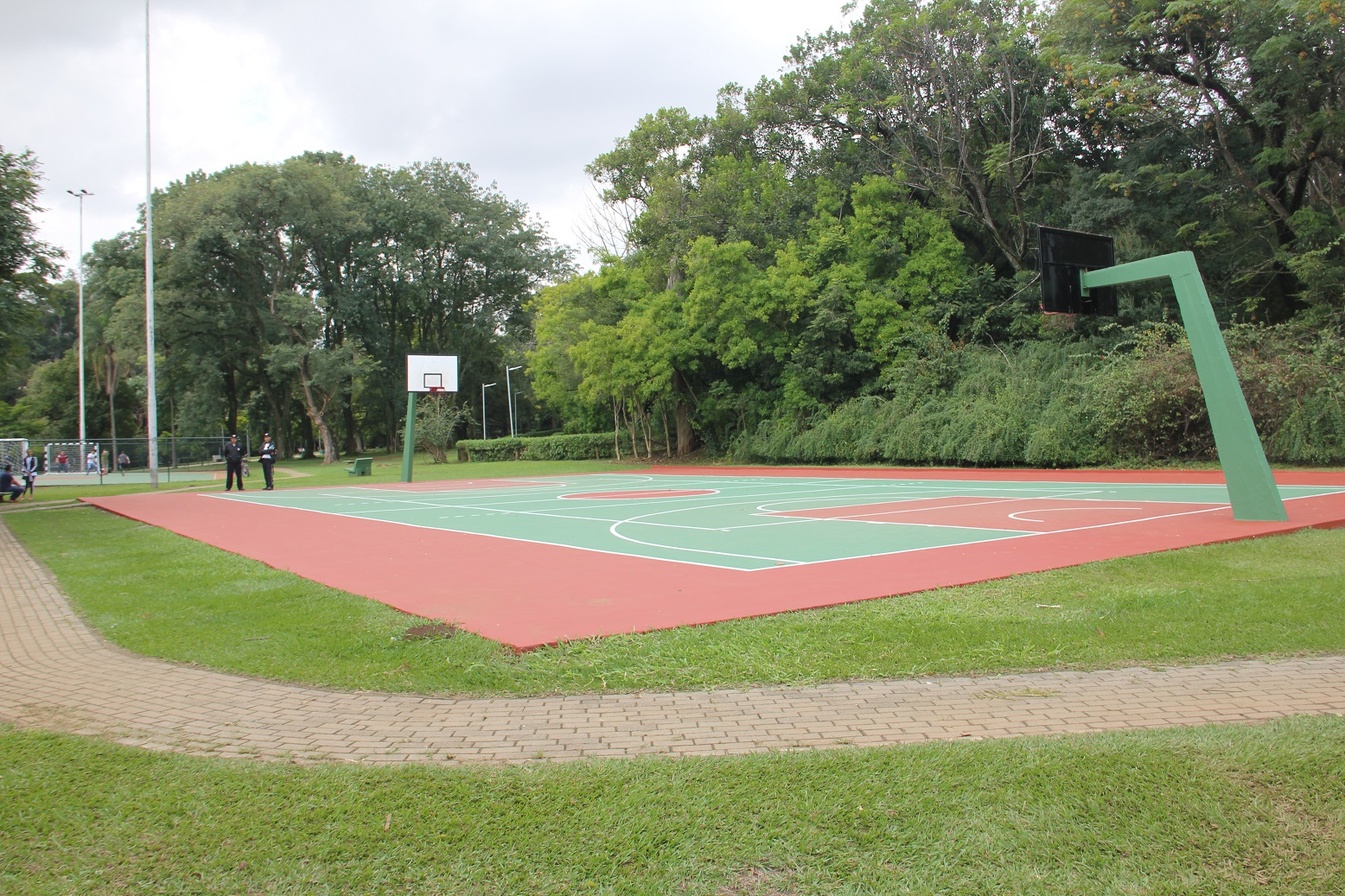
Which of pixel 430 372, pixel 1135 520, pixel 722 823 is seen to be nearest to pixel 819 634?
pixel 722 823

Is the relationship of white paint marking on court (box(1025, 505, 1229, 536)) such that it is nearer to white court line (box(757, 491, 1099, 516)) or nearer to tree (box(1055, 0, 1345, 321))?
white court line (box(757, 491, 1099, 516))

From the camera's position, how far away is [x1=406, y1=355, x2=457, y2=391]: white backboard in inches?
1195

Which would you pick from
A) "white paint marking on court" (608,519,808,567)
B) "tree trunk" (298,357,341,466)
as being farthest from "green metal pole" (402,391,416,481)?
"tree trunk" (298,357,341,466)

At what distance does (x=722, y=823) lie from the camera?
10.8ft

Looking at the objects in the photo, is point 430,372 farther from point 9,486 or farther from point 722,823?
point 722,823

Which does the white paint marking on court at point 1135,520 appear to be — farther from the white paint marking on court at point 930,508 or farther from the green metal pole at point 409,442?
the green metal pole at point 409,442

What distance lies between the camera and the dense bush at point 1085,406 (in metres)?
21.0

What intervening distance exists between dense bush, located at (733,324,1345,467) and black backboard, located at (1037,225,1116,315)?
1165 centimetres

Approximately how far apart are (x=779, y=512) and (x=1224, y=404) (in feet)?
23.4

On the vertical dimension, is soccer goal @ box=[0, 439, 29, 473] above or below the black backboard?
below

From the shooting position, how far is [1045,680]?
517cm

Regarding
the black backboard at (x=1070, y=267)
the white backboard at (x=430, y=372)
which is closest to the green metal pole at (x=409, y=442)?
the white backboard at (x=430, y=372)

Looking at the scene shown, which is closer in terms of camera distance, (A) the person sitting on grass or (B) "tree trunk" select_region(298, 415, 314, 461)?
(A) the person sitting on grass

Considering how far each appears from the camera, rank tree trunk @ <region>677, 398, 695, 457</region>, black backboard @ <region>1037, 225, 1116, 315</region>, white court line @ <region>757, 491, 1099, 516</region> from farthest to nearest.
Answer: tree trunk @ <region>677, 398, 695, 457</region> < white court line @ <region>757, 491, 1099, 516</region> < black backboard @ <region>1037, 225, 1116, 315</region>
